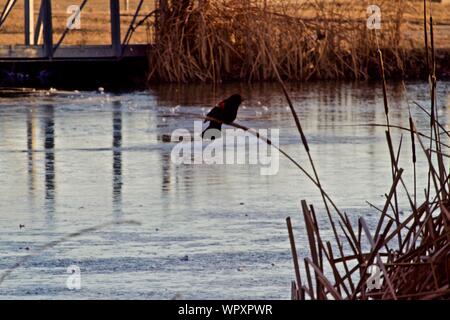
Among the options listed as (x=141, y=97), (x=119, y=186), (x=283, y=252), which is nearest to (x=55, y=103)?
(x=141, y=97)

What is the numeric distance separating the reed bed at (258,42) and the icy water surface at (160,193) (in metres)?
2.56

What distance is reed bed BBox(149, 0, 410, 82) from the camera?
21625 millimetres

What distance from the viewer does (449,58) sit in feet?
77.3

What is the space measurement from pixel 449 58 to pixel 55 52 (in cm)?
643

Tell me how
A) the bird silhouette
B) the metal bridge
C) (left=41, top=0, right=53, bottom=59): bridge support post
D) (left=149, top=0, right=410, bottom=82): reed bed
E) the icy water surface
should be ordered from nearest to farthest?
the icy water surface
the bird silhouette
(left=149, top=0, right=410, bottom=82): reed bed
(left=41, top=0, right=53, bottom=59): bridge support post
the metal bridge

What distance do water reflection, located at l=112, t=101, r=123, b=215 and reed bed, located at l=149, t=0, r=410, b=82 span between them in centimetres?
304

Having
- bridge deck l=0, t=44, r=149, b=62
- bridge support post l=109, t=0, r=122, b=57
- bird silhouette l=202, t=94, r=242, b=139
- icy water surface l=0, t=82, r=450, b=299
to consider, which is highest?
bridge support post l=109, t=0, r=122, b=57

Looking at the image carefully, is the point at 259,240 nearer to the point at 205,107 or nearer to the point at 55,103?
the point at 205,107

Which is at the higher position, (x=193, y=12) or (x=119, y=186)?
(x=193, y=12)

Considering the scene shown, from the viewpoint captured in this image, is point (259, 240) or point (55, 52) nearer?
point (259, 240)

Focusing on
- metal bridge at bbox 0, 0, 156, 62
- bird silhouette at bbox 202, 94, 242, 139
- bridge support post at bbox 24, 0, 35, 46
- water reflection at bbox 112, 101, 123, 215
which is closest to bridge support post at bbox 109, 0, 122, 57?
metal bridge at bbox 0, 0, 156, 62

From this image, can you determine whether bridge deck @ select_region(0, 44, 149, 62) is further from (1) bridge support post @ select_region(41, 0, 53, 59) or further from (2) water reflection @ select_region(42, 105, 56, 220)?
(2) water reflection @ select_region(42, 105, 56, 220)

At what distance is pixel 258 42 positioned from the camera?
847 inches

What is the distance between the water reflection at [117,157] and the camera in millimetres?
10941
